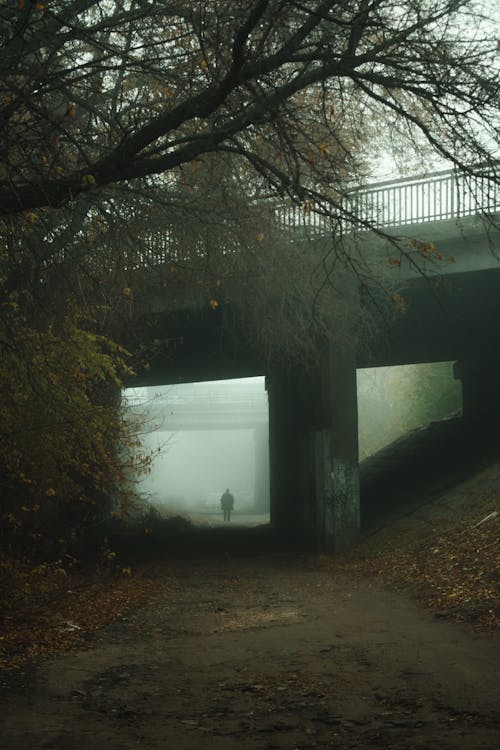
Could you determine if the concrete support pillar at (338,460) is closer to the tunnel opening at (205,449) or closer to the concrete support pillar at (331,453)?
the concrete support pillar at (331,453)

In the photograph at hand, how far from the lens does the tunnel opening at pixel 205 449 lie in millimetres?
28027

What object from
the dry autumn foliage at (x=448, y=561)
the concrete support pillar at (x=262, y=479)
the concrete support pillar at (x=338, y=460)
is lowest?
the concrete support pillar at (x=262, y=479)

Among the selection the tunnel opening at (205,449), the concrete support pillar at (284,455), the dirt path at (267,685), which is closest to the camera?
the dirt path at (267,685)

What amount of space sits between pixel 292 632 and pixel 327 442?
971cm

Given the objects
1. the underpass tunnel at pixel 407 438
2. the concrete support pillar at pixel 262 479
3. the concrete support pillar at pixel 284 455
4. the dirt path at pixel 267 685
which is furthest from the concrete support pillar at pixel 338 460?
the concrete support pillar at pixel 262 479

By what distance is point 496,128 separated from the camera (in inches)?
319

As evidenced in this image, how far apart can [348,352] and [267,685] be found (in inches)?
529

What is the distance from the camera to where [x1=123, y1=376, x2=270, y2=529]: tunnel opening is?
2803cm

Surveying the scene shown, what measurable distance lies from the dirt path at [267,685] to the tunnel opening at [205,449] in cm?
324

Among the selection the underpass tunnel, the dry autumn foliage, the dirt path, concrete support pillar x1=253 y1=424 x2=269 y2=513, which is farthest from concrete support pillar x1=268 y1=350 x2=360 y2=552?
concrete support pillar x1=253 y1=424 x2=269 y2=513

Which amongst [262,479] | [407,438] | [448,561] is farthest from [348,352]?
[262,479]

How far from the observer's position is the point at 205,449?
130000 millimetres

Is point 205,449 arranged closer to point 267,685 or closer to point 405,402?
point 405,402

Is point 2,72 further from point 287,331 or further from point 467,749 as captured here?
point 287,331
